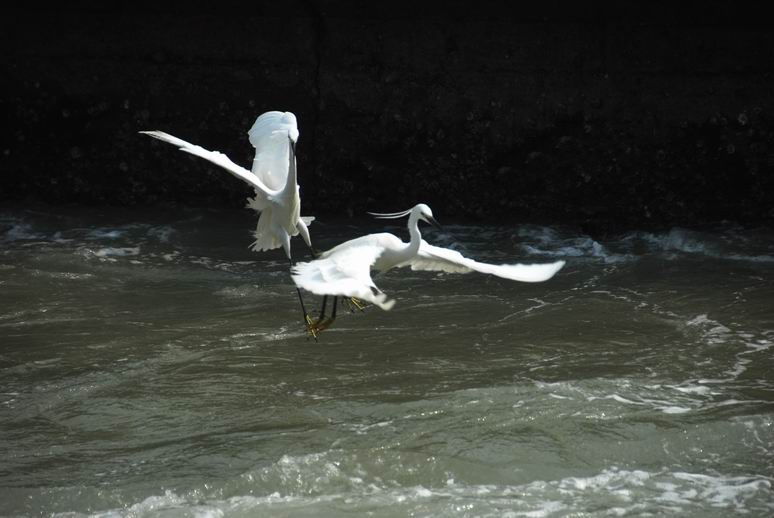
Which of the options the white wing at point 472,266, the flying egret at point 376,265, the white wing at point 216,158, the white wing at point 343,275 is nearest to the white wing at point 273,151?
the white wing at point 216,158

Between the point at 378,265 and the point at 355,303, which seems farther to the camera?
the point at 355,303

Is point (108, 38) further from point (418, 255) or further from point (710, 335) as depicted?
point (710, 335)

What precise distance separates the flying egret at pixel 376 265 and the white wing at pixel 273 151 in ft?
2.90

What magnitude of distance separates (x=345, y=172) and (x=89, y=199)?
7.62ft

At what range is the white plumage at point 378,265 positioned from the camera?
13.7ft

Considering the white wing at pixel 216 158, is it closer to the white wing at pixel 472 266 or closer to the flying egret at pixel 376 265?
the flying egret at pixel 376 265

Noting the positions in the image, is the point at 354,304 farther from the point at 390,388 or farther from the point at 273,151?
the point at 273,151

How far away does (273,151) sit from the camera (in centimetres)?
612

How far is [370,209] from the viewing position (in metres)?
9.41

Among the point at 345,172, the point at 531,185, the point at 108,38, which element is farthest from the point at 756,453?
the point at 108,38

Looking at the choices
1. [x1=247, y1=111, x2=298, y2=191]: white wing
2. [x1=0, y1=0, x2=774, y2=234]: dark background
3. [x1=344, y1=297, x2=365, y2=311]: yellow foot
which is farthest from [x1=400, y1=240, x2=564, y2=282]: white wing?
[x1=0, y1=0, x2=774, y2=234]: dark background

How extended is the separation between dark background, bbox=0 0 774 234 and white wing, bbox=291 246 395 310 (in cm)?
444

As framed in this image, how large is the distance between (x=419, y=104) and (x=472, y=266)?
4412 mm

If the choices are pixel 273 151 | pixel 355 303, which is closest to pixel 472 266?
pixel 355 303
